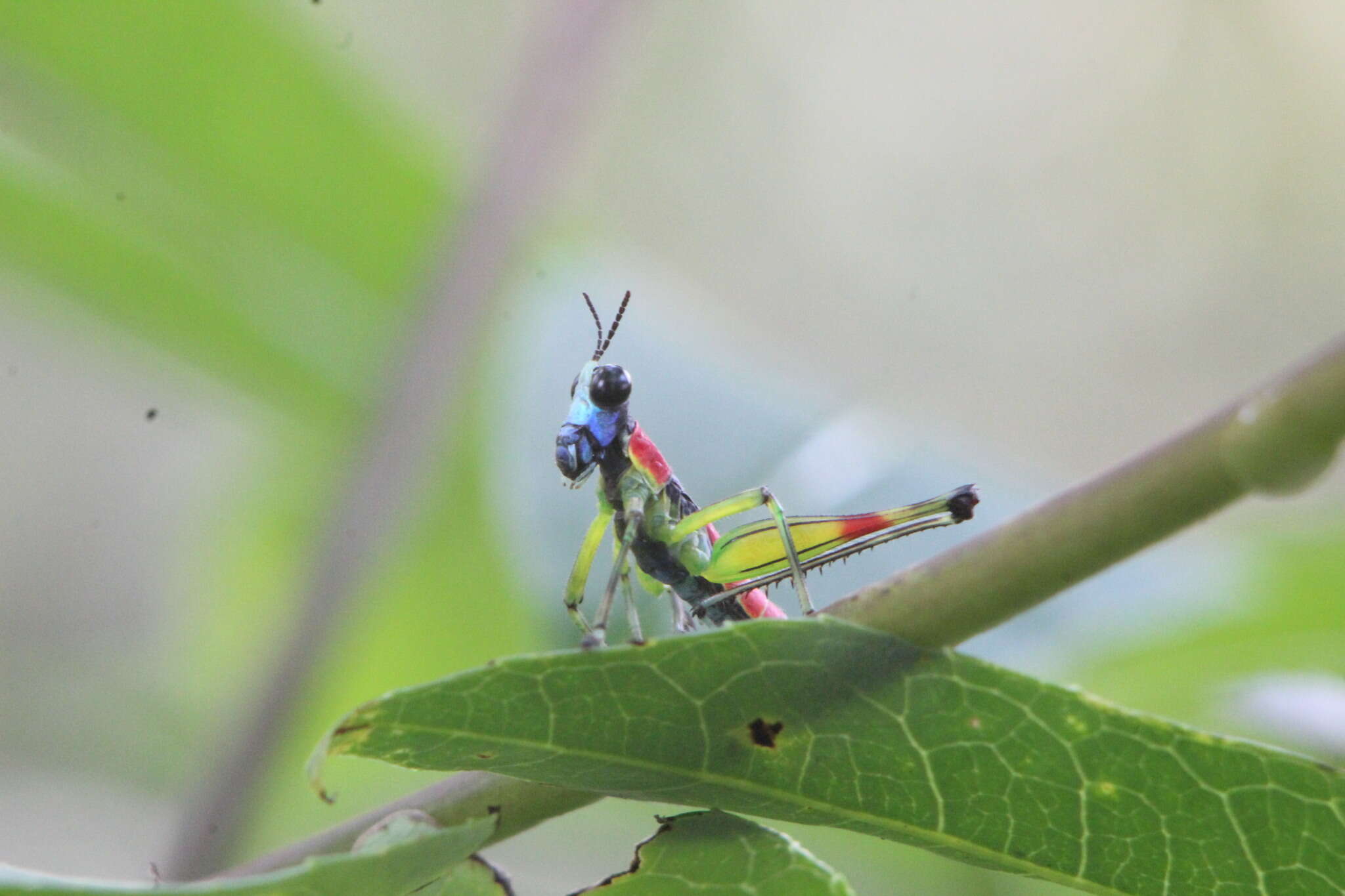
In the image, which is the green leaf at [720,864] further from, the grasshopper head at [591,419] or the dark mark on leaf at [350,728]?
the grasshopper head at [591,419]

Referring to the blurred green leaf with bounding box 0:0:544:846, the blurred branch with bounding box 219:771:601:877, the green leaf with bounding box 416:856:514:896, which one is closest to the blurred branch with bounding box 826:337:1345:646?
Answer: the blurred branch with bounding box 219:771:601:877

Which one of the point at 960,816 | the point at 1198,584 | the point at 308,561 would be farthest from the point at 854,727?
the point at 308,561

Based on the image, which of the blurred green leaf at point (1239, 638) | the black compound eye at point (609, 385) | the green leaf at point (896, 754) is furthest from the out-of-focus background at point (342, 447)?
the black compound eye at point (609, 385)

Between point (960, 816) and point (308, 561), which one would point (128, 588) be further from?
point (960, 816)

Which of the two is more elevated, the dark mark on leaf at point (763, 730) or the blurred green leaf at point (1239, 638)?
the blurred green leaf at point (1239, 638)

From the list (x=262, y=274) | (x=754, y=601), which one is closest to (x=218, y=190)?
(x=262, y=274)

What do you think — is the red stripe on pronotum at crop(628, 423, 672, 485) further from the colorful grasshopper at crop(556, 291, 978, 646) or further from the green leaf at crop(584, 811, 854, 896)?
the green leaf at crop(584, 811, 854, 896)

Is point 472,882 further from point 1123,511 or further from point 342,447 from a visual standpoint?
point 342,447
